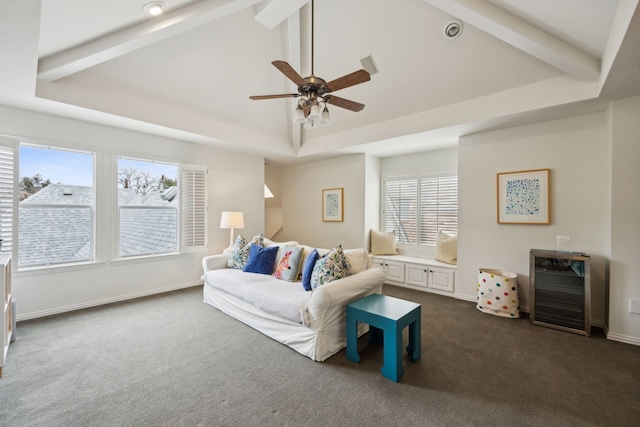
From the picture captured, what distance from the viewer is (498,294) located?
3.48m

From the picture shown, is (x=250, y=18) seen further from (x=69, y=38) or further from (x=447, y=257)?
(x=447, y=257)

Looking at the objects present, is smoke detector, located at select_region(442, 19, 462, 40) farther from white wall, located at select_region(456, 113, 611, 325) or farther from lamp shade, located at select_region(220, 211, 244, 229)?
lamp shade, located at select_region(220, 211, 244, 229)

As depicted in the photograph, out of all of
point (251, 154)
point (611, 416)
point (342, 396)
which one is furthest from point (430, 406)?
point (251, 154)

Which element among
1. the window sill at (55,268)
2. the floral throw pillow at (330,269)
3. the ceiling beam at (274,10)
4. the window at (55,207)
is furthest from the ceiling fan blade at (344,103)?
the window sill at (55,268)

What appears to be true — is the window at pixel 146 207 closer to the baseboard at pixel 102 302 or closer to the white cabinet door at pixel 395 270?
the baseboard at pixel 102 302

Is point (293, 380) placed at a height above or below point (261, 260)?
below

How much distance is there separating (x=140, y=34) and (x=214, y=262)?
108 inches

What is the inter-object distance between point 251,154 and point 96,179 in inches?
99.4

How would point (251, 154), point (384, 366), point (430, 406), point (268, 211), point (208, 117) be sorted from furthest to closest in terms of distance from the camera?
point (268, 211)
point (251, 154)
point (208, 117)
point (384, 366)
point (430, 406)

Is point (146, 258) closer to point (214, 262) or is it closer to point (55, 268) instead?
point (55, 268)

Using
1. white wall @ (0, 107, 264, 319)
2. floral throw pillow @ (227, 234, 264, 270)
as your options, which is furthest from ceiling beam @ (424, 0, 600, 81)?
white wall @ (0, 107, 264, 319)

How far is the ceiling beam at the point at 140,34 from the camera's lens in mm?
2383

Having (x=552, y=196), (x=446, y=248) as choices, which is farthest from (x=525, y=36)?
(x=446, y=248)

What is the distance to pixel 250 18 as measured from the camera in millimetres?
3158
